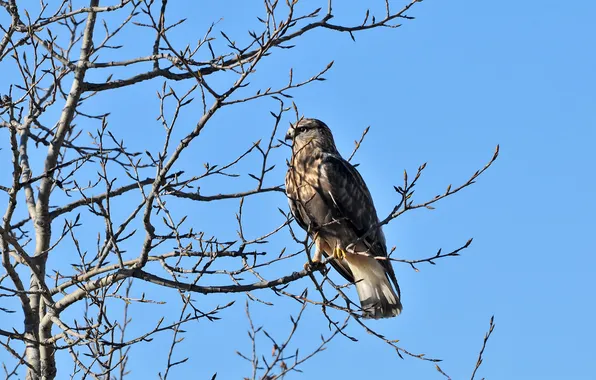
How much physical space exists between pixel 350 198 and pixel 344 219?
231 millimetres

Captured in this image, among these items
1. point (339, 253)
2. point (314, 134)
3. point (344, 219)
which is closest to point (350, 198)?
point (344, 219)

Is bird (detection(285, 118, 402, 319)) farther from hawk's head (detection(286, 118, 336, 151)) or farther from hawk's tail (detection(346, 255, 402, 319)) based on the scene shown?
hawk's head (detection(286, 118, 336, 151))

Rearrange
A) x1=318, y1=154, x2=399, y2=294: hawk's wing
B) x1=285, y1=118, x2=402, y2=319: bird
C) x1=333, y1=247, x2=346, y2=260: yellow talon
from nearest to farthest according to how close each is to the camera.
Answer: x1=333, y1=247, x2=346, y2=260: yellow talon
x1=285, y1=118, x2=402, y2=319: bird
x1=318, y1=154, x2=399, y2=294: hawk's wing

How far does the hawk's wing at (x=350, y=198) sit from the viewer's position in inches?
249

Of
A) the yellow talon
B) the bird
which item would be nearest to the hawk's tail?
the bird

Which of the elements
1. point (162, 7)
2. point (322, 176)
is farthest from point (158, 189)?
point (322, 176)

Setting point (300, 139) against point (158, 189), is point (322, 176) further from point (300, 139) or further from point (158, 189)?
point (158, 189)

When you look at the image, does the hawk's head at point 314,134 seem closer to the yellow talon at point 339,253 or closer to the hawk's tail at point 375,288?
the hawk's tail at point 375,288

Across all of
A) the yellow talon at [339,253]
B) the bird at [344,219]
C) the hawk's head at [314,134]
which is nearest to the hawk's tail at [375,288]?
the bird at [344,219]

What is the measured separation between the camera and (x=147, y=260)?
481cm

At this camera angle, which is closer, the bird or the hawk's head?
the bird

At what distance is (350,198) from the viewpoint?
642 cm

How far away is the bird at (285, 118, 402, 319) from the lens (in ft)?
20.4

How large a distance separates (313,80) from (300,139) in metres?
2.15
